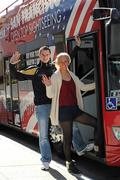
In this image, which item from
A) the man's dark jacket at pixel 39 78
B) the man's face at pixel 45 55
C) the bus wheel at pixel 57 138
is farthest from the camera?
the bus wheel at pixel 57 138

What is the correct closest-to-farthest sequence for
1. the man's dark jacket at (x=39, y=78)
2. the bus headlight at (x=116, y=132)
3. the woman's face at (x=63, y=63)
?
the bus headlight at (x=116, y=132)
the woman's face at (x=63, y=63)
the man's dark jacket at (x=39, y=78)

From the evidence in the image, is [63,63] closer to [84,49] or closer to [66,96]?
[66,96]

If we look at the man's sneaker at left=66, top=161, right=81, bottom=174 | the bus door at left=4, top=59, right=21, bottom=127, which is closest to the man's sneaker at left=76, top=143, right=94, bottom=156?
the man's sneaker at left=66, top=161, right=81, bottom=174

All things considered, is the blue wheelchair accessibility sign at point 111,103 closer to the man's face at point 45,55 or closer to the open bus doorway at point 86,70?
the open bus doorway at point 86,70

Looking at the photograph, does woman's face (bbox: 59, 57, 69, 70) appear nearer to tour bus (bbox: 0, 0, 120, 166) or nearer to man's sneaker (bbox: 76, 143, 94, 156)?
tour bus (bbox: 0, 0, 120, 166)

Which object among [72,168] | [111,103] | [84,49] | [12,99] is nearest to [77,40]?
[84,49]

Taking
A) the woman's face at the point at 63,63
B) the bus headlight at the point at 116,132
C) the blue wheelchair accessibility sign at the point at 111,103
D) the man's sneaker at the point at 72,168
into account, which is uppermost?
the woman's face at the point at 63,63

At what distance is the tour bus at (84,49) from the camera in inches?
276

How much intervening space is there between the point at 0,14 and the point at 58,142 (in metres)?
5.15

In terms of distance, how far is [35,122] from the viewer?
386 inches

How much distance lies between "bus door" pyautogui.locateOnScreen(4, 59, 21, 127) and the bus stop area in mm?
812

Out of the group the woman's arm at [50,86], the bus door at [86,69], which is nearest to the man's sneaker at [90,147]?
the bus door at [86,69]

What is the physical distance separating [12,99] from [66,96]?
411cm

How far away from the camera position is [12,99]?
1157 centimetres
